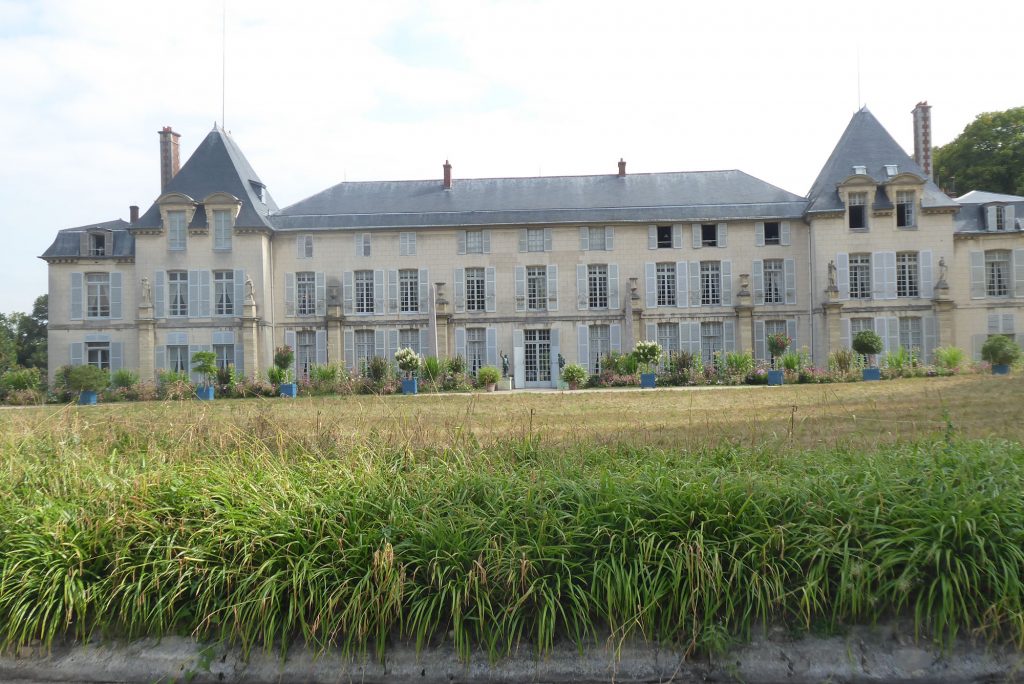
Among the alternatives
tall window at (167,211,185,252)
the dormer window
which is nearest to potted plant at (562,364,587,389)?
tall window at (167,211,185,252)

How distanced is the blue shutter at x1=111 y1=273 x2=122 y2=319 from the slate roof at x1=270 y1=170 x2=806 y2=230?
5.92 metres

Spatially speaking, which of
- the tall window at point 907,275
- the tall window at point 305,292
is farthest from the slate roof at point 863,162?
the tall window at point 305,292

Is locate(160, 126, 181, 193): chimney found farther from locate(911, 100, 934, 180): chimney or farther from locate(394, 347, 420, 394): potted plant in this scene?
locate(911, 100, 934, 180): chimney

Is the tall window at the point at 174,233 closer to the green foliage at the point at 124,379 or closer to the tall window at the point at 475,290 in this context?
the green foliage at the point at 124,379

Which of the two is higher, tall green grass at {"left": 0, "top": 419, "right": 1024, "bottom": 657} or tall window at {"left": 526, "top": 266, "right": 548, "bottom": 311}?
tall window at {"left": 526, "top": 266, "right": 548, "bottom": 311}

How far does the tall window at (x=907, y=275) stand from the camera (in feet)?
82.6

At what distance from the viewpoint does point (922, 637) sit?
3340 millimetres

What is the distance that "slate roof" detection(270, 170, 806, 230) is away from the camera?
2627 cm

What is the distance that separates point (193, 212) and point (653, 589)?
2603 cm

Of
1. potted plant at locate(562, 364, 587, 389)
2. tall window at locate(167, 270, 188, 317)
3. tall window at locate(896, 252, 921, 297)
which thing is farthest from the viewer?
tall window at locate(167, 270, 188, 317)

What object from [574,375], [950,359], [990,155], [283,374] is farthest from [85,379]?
[990,155]

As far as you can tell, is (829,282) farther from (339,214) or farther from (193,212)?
(193,212)

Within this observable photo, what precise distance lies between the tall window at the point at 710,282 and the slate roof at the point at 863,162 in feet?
12.0

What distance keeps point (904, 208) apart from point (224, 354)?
24.2 meters
